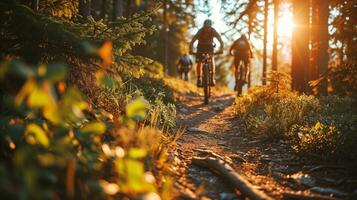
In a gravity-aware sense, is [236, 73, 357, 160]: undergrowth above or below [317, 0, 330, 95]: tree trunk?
below

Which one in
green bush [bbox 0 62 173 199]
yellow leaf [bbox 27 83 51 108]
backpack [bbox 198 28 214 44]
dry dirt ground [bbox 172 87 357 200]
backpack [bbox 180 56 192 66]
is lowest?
dry dirt ground [bbox 172 87 357 200]

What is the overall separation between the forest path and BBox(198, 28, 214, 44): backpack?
356 centimetres

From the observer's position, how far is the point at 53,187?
2.58 metres

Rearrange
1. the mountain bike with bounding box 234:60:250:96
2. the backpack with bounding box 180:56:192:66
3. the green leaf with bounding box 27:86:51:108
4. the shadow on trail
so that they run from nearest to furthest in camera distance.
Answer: the green leaf with bounding box 27:86:51:108, the shadow on trail, the mountain bike with bounding box 234:60:250:96, the backpack with bounding box 180:56:192:66

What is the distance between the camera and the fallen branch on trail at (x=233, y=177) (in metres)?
3.64

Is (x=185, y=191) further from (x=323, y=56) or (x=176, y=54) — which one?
(x=176, y=54)

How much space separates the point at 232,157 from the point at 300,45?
29.1 feet

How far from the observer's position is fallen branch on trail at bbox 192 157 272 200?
364 cm

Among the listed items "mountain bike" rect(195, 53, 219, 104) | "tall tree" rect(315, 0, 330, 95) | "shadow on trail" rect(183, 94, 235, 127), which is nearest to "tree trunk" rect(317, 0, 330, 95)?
"tall tree" rect(315, 0, 330, 95)

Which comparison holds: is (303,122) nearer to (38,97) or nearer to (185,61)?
(38,97)

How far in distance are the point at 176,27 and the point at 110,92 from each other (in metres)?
26.7

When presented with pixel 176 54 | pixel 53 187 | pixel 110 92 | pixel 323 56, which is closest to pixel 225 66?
pixel 176 54

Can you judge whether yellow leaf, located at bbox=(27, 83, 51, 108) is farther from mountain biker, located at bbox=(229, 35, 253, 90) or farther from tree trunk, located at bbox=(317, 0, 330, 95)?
mountain biker, located at bbox=(229, 35, 253, 90)

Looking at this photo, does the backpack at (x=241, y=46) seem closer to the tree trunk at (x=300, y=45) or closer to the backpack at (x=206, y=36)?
the tree trunk at (x=300, y=45)
